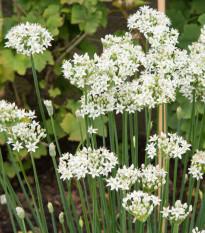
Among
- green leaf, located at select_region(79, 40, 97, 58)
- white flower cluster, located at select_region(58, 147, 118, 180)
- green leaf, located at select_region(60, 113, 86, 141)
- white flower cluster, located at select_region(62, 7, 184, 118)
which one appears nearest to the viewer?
white flower cluster, located at select_region(58, 147, 118, 180)

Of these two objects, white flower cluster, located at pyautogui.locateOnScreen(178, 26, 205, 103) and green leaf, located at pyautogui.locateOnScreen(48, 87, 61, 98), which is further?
green leaf, located at pyautogui.locateOnScreen(48, 87, 61, 98)

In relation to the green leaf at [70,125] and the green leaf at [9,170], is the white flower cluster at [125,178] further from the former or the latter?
the green leaf at [9,170]

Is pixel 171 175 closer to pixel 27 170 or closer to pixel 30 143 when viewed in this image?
pixel 27 170

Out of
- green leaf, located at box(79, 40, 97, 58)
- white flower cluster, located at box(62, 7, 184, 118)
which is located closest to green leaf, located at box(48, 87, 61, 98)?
green leaf, located at box(79, 40, 97, 58)

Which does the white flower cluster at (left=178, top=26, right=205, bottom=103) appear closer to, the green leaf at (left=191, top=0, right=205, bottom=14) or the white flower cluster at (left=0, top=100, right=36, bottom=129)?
the white flower cluster at (left=0, top=100, right=36, bottom=129)

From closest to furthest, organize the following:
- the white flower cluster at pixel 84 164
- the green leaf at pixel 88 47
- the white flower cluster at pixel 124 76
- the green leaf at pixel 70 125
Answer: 1. the white flower cluster at pixel 84 164
2. the white flower cluster at pixel 124 76
3. the green leaf at pixel 70 125
4. the green leaf at pixel 88 47

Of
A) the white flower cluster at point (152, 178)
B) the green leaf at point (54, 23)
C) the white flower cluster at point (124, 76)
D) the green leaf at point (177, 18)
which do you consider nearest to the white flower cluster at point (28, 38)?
the white flower cluster at point (124, 76)
